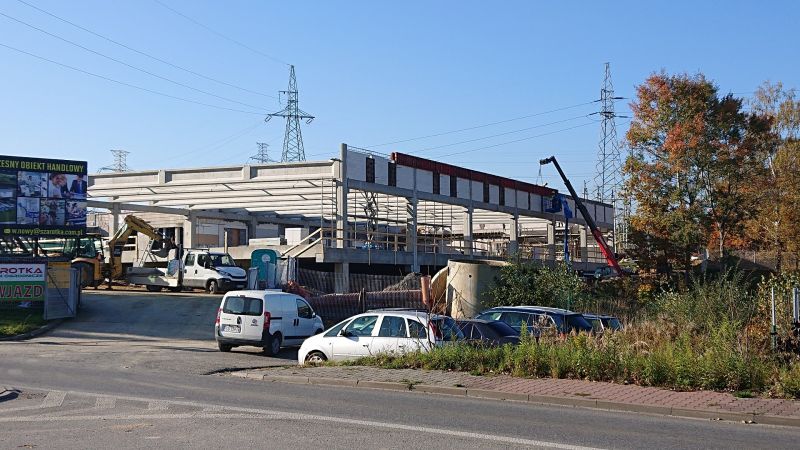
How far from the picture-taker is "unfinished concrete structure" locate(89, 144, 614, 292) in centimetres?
3806

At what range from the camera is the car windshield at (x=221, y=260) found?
132 ft

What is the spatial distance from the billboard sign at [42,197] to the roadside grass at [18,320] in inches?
153

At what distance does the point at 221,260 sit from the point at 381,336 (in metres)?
24.0

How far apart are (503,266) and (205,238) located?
33.1 metres

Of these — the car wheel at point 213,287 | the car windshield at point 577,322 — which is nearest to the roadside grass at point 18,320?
the car wheel at point 213,287

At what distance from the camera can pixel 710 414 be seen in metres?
11.9

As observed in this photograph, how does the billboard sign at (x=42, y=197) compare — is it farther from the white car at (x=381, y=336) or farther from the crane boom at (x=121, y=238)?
the white car at (x=381, y=336)

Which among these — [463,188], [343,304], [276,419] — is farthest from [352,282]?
[276,419]

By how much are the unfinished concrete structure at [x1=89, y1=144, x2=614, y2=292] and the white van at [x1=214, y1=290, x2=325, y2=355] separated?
12.8 meters

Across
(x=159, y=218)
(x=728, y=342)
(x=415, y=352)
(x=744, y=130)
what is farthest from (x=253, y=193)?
(x=728, y=342)

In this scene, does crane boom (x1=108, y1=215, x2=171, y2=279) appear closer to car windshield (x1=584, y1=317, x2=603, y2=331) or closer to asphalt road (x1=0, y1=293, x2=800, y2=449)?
asphalt road (x1=0, y1=293, x2=800, y2=449)

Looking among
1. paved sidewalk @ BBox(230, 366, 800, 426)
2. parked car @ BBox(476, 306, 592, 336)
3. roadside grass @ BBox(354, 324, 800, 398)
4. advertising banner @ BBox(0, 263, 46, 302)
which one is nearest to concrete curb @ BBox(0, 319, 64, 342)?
advertising banner @ BBox(0, 263, 46, 302)

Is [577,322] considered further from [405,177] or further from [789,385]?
[405,177]

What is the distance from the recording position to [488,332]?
1864 centimetres
